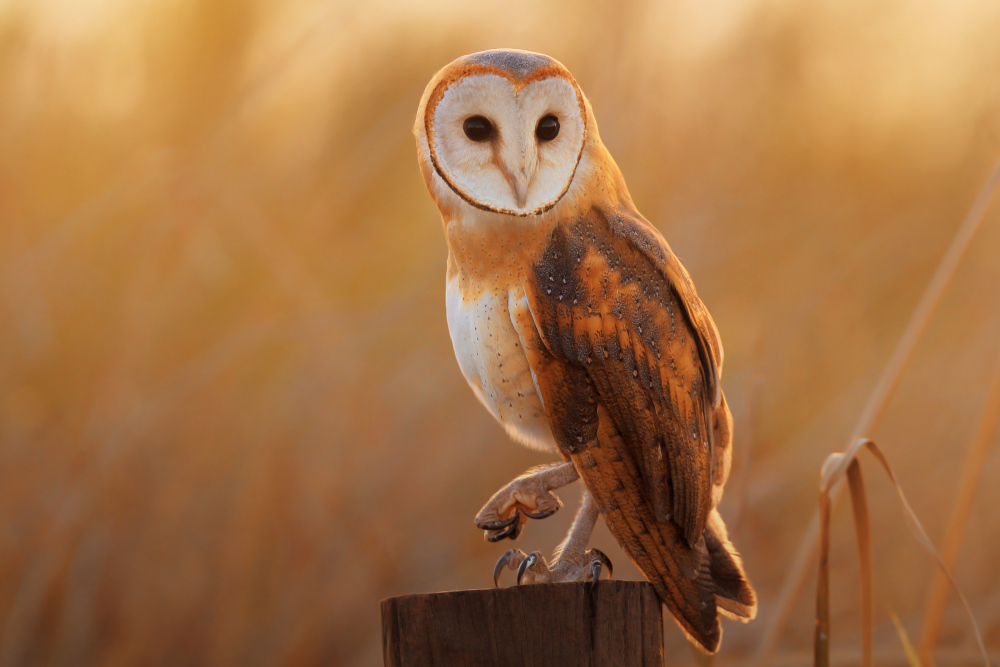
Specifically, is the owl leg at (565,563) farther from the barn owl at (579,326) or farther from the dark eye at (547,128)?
the dark eye at (547,128)

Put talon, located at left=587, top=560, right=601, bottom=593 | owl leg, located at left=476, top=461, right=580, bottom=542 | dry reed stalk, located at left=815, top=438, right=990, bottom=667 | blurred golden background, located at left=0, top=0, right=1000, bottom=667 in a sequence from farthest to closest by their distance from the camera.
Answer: blurred golden background, located at left=0, top=0, right=1000, bottom=667 → owl leg, located at left=476, top=461, right=580, bottom=542 → talon, located at left=587, top=560, right=601, bottom=593 → dry reed stalk, located at left=815, top=438, right=990, bottom=667

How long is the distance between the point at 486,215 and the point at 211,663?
164cm

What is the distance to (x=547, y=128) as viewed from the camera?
111cm

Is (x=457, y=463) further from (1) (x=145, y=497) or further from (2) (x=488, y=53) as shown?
(2) (x=488, y=53)

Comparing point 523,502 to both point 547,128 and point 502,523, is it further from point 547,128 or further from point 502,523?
point 547,128

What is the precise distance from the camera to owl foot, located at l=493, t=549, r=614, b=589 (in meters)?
1.09

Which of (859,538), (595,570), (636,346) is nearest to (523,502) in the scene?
(595,570)

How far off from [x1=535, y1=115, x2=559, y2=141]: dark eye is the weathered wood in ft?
2.04

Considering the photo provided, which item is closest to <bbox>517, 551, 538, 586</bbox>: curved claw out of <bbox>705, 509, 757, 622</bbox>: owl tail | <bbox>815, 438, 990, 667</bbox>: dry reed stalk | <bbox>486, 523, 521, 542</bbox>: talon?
<bbox>486, 523, 521, 542</bbox>: talon

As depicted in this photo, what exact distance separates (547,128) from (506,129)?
2.8 inches

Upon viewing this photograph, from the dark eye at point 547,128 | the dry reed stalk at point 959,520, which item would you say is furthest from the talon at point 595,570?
the dark eye at point 547,128

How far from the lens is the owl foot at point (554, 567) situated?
3.59 feet

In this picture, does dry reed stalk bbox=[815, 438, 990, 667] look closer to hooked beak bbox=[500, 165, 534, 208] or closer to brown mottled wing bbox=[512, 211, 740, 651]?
brown mottled wing bbox=[512, 211, 740, 651]

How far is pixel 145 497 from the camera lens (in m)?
2.17
